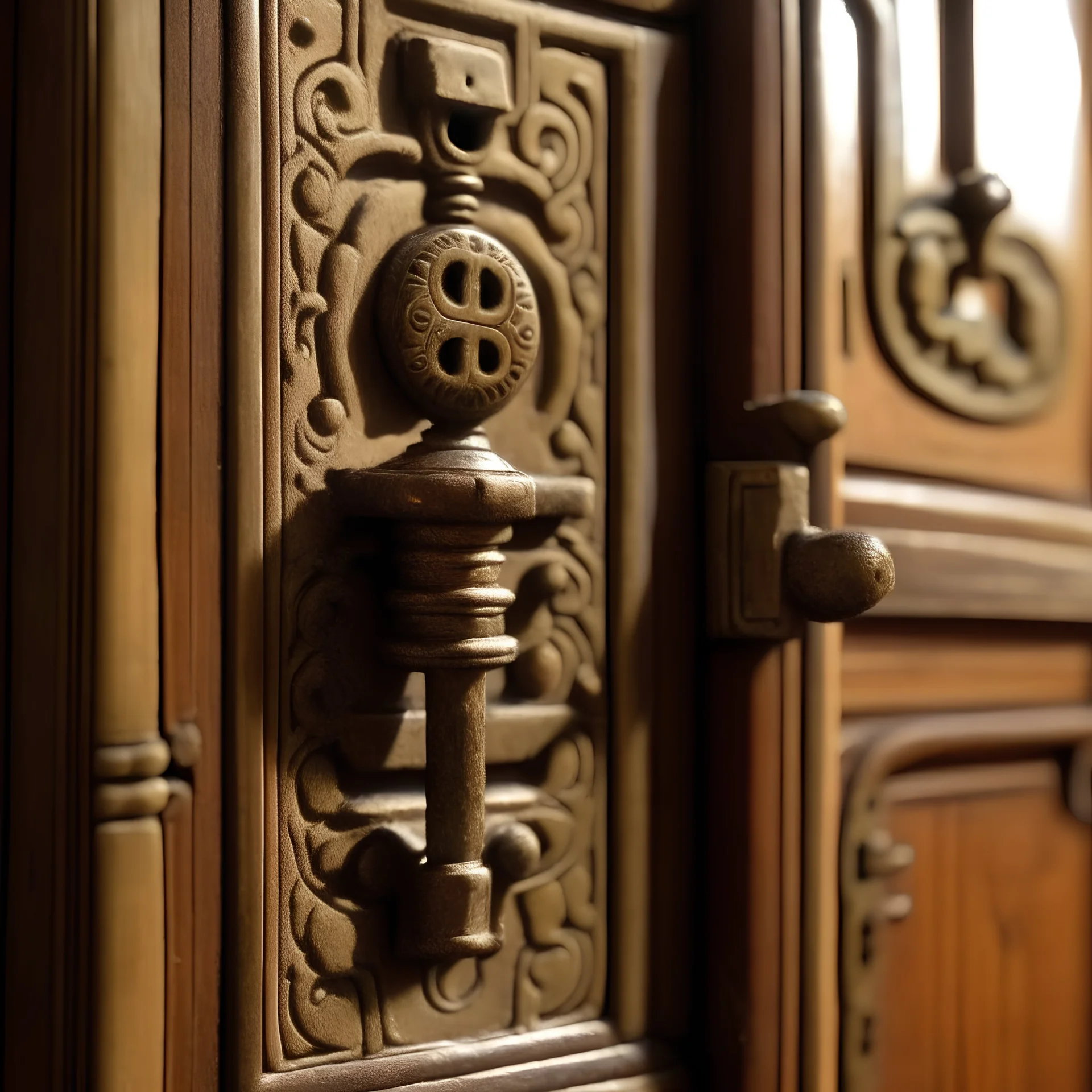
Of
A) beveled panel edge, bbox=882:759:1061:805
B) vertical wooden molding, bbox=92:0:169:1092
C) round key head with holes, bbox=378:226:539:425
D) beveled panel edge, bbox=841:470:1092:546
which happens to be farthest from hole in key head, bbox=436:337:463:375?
beveled panel edge, bbox=882:759:1061:805

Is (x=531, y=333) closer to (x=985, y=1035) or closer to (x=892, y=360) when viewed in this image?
(x=892, y=360)

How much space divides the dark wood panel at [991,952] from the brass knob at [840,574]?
182mm

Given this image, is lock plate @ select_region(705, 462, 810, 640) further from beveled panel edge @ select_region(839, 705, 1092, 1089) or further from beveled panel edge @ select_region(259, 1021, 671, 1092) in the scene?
beveled panel edge @ select_region(259, 1021, 671, 1092)

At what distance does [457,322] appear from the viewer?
2.09 ft

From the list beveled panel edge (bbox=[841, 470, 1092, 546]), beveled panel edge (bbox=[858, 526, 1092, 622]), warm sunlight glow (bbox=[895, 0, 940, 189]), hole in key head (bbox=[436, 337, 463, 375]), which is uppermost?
warm sunlight glow (bbox=[895, 0, 940, 189])

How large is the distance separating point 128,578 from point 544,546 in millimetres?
230

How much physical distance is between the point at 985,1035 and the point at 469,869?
42 cm

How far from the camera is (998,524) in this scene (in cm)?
83

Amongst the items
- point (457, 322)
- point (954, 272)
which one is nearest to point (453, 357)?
point (457, 322)

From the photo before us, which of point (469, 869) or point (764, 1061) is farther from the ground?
point (469, 869)

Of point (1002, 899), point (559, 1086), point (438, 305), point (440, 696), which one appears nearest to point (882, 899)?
point (1002, 899)

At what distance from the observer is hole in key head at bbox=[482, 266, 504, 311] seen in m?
0.65

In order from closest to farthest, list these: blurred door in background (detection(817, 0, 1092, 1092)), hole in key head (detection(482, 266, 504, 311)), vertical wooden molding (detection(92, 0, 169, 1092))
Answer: vertical wooden molding (detection(92, 0, 169, 1092)) → hole in key head (detection(482, 266, 504, 311)) → blurred door in background (detection(817, 0, 1092, 1092))

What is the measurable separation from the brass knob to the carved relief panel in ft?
0.39
